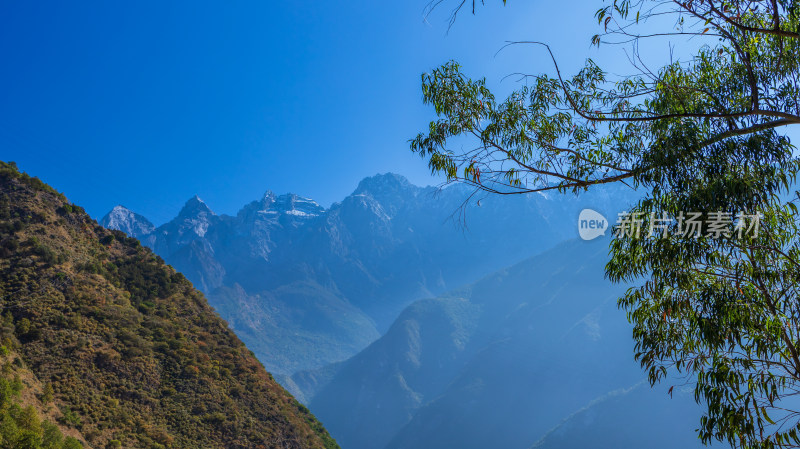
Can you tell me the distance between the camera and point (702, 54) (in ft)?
21.6

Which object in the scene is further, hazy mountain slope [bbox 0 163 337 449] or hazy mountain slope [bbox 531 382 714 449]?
hazy mountain slope [bbox 531 382 714 449]

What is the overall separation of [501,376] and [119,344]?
438 ft

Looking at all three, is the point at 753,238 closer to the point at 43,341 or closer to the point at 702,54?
the point at 702,54

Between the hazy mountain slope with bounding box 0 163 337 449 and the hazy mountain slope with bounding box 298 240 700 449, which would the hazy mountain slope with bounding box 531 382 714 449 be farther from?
the hazy mountain slope with bounding box 0 163 337 449

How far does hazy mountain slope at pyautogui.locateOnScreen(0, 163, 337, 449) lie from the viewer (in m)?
22.1

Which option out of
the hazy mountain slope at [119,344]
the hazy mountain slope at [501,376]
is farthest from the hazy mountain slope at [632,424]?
the hazy mountain slope at [119,344]

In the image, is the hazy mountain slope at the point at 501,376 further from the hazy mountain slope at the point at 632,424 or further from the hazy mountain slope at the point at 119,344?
the hazy mountain slope at the point at 119,344

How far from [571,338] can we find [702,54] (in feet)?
500

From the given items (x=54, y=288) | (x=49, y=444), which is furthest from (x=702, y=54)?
(x=54, y=288)

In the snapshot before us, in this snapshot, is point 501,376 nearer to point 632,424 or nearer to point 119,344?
point 632,424

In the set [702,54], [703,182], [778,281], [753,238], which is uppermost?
[702,54]

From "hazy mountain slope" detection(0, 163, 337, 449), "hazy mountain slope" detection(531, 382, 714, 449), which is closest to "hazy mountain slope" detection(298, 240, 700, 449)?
"hazy mountain slope" detection(531, 382, 714, 449)

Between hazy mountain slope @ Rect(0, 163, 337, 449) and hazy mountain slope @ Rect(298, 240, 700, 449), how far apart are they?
87.9 meters

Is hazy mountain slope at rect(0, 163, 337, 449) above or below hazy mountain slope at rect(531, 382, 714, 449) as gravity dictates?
above
